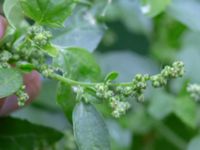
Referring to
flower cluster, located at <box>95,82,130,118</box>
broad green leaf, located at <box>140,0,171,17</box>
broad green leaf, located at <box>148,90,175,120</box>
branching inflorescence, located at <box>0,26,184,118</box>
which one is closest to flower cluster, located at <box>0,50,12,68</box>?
branching inflorescence, located at <box>0,26,184,118</box>

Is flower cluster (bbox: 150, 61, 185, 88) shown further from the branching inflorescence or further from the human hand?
the human hand

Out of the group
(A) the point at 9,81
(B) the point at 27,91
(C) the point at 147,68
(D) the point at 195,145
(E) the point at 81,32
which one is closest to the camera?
(A) the point at 9,81

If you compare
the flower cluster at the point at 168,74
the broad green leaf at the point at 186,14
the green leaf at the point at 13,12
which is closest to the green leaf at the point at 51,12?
the green leaf at the point at 13,12

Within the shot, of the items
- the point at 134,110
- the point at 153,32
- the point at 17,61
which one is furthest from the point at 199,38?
the point at 17,61

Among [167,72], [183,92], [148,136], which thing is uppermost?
[167,72]

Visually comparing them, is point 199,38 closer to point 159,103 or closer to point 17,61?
point 159,103

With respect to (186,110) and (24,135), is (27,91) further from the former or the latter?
(186,110)

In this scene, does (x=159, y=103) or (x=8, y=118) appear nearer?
(x=8, y=118)

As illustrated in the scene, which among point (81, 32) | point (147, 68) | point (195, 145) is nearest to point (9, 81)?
point (81, 32)
